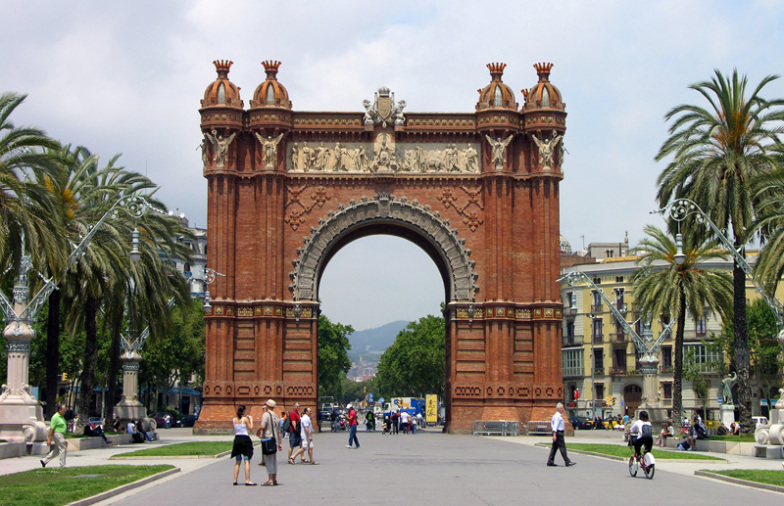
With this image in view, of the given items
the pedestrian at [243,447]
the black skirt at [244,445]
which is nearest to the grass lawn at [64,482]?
the pedestrian at [243,447]

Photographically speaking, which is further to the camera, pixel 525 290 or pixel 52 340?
pixel 525 290

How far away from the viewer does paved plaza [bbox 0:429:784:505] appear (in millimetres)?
20281

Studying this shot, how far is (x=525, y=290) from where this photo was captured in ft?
177

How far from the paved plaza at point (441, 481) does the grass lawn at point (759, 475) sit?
52cm

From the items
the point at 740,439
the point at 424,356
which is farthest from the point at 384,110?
the point at 424,356

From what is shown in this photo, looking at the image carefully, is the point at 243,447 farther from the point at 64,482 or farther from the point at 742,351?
the point at 742,351

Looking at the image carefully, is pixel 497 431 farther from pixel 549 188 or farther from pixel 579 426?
pixel 579 426

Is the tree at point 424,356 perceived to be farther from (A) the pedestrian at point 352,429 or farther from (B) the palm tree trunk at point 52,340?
(B) the palm tree trunk at point 52,340

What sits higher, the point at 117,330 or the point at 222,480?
the point at 117,330

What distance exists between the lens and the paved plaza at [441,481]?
2028cm

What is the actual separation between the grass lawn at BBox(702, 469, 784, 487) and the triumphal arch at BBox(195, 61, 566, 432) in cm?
2577

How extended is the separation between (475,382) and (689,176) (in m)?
16.5

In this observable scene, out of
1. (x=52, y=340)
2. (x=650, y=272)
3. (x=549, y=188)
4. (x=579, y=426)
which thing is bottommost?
(x=579, y=426)

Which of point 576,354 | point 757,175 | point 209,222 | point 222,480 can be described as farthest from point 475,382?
point 576,354
